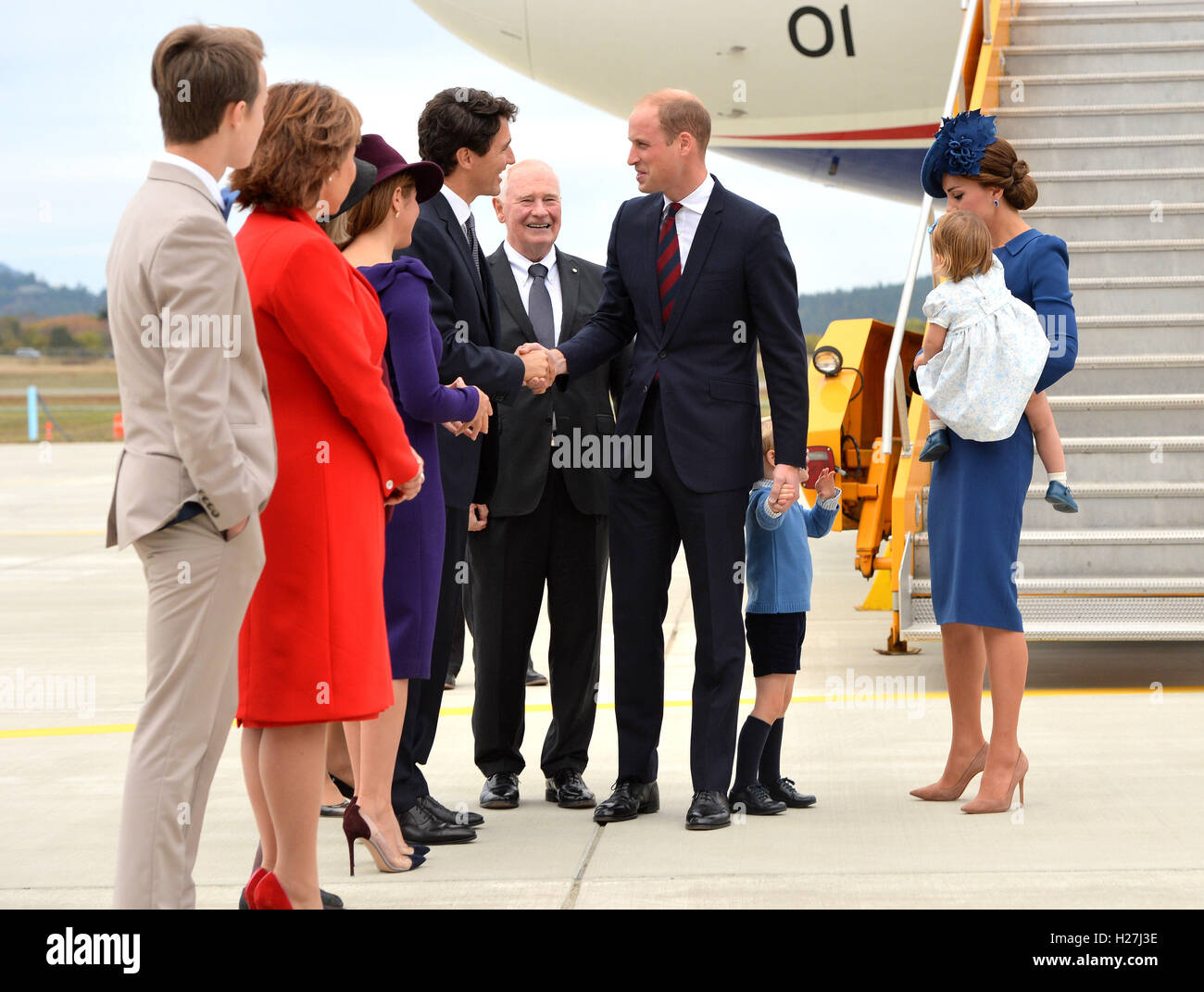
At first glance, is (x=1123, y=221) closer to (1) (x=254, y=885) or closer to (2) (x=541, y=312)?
(2) (x=541, y=312)

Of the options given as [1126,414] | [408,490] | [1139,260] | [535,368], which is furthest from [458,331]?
[1139,260]

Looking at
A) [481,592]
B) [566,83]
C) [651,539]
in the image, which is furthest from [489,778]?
[566,83]

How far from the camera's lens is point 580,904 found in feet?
9.84

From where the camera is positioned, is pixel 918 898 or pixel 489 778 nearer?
pixel 918 898

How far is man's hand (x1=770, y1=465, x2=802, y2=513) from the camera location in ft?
12.1

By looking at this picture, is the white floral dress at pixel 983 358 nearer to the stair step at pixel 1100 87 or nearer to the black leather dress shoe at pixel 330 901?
the black leather dress shoe at pixel 330 901

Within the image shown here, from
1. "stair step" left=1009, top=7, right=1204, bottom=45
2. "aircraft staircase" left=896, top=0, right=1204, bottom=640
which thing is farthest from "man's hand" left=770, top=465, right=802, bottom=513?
"stair step" left=1009, top=7, right=1204, bottom=45

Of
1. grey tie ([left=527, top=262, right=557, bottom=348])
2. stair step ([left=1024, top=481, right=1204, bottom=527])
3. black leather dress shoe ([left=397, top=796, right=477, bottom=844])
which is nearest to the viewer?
black leather dress shoe ([left=397, top=796, right=477, bottom=844])

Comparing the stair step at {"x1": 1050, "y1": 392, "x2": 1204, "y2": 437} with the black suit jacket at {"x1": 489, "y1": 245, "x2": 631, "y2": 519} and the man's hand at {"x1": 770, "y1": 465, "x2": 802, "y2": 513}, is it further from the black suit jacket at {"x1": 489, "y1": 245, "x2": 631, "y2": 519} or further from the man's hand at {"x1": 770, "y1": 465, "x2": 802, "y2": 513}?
the man's hand at {"x1": 770, "y1": 465, "x2": 802, "y2": 513}

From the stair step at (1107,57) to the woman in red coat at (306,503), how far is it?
613 centimetres

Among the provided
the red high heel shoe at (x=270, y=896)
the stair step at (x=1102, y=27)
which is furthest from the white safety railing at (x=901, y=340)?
the red high heel shoe at (x=270, y=896)

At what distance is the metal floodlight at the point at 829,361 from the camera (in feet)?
25.3
